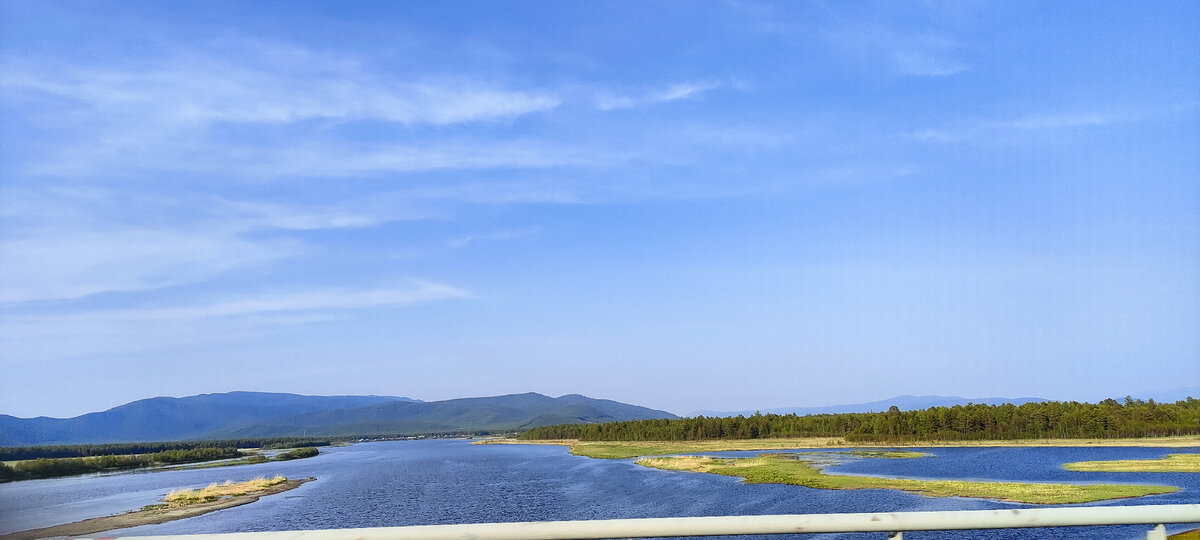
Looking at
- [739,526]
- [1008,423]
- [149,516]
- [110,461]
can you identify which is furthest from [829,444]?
[739,526]

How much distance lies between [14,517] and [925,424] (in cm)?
12202

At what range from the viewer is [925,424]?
11212cm

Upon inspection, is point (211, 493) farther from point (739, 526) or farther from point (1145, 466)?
point (1145, 466)

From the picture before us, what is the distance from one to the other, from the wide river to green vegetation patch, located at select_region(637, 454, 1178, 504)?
1.24 meters

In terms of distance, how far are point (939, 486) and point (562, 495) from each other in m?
24.9

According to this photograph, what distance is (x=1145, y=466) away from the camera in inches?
2217

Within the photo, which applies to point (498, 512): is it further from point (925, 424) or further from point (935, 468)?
point (925, 424)

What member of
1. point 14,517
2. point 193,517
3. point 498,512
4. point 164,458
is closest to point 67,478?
point 164,458

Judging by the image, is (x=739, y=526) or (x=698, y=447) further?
(x=698, y=447)

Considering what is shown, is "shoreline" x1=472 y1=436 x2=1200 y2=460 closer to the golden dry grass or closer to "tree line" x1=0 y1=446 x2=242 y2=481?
the golden dry grass

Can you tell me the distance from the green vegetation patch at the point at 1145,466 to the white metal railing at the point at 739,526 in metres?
62.6

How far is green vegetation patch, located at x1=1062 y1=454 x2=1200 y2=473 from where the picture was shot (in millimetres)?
53000

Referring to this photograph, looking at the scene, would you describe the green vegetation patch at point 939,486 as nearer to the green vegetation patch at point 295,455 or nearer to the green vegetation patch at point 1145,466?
the green vegetation patch at point 1145,466

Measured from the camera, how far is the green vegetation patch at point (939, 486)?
38750 mm
